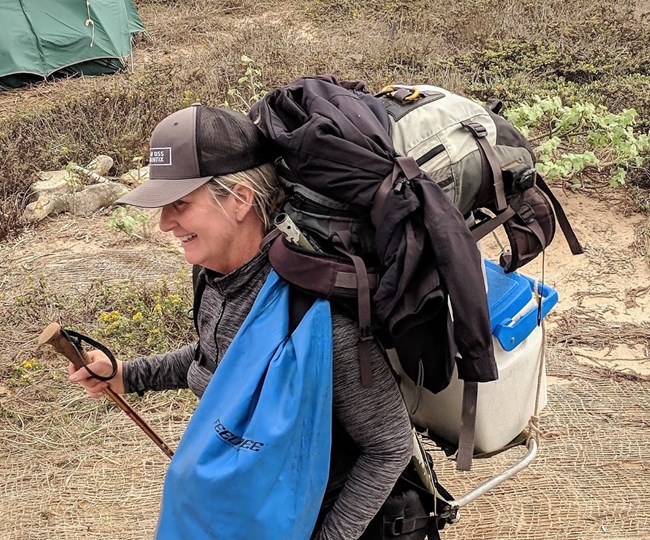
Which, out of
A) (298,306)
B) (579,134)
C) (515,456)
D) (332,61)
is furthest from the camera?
(332,61)

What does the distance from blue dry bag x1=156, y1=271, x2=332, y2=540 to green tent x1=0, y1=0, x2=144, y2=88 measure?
864 centimetres

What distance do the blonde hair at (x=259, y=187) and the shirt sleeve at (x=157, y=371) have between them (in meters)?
0.55

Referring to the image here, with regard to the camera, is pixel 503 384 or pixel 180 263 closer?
pixel 503 384

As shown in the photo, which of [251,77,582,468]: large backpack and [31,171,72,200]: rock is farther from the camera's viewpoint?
[31,171,72,200]: rock

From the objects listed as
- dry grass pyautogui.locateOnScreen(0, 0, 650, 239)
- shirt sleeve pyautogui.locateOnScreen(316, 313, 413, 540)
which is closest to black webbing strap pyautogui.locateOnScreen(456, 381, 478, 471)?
shirt sleeve pyautogui.locateOnScreen(316, 313, 413, 540)

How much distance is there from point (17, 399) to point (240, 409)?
261 cm

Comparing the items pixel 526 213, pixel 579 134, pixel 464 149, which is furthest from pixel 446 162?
pixel 579 134

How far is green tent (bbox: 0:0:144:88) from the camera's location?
29.5ft

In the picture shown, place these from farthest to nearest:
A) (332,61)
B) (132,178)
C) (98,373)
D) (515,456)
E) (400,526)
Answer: (332,61) → (132,178) → (515,456) → (98,373) → (400,526)

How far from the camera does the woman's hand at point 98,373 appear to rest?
1899mm

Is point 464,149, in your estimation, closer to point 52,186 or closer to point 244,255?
point 244,255

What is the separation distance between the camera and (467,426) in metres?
1.53

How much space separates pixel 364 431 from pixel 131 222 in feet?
A: 11.2

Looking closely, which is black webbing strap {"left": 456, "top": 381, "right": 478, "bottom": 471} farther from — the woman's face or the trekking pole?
the trekking pole
